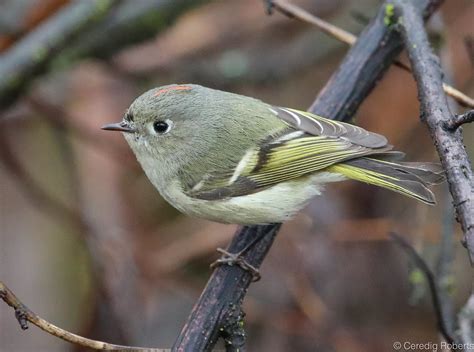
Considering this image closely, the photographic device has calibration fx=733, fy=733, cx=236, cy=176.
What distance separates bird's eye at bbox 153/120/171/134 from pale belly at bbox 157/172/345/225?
0.68ft

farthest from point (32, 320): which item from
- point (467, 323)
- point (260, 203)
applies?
point (260, 203)

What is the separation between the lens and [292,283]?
3.60m

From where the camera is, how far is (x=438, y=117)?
1.65 metres

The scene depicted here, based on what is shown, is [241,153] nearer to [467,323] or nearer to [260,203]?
[260,203]

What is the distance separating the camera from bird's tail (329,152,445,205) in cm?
202

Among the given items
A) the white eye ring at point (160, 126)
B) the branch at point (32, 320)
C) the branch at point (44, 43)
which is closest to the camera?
the branch at point (32, 320)

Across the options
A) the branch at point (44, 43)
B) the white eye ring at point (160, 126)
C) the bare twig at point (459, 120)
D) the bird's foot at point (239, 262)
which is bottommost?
the bird's foot at point (239, 262)

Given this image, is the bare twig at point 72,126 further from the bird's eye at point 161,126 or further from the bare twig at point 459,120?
the bare twig at point 459,120

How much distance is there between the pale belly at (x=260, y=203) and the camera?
7.80 ft

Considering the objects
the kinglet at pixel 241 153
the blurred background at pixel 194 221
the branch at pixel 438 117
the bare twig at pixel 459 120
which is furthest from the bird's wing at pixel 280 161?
the blurred background at pixel 194 221

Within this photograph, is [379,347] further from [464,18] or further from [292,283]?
[464,18]

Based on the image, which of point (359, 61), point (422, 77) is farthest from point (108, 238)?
point (422, 77)

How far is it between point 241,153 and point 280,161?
13cm

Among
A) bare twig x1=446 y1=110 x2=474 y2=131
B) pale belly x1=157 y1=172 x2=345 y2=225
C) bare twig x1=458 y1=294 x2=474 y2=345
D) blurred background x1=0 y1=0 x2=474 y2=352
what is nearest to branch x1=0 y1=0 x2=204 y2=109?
blurred background x1=0 y1=0 x2=474 y2=352
